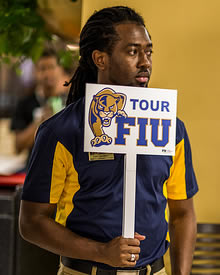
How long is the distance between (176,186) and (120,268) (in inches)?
12.9

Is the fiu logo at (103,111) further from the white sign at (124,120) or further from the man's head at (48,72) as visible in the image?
the man's head at (48,72)

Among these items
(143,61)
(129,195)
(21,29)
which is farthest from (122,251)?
(21,29)

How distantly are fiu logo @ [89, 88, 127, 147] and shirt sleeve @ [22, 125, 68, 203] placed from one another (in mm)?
134

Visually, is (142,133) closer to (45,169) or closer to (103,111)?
(103,111)

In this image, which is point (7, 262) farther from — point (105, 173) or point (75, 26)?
point (105, 173)

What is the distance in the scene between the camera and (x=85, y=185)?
1.44 metres

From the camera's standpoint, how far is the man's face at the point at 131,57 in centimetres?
143

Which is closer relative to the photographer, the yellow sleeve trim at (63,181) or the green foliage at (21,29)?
the yellow sleeve trim at (63,181)

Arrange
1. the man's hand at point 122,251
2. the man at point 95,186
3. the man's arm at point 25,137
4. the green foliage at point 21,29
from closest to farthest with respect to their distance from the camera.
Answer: the man's hand at point 122,251 < the man at point 95,186 < the green foliage at point 21,29 < the man's arm at point 25,137

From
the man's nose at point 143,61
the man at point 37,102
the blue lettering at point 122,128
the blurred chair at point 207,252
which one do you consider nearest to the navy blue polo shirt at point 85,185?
the blue lettering at point 122,128

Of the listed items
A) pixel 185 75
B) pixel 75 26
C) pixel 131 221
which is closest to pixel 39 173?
pixel 131 221

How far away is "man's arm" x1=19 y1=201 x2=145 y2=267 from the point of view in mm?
1319

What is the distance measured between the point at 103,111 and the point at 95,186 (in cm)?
22

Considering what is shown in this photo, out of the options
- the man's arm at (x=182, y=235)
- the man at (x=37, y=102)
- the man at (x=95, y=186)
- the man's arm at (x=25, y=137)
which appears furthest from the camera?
the man's arm at (x=25, y=137)
